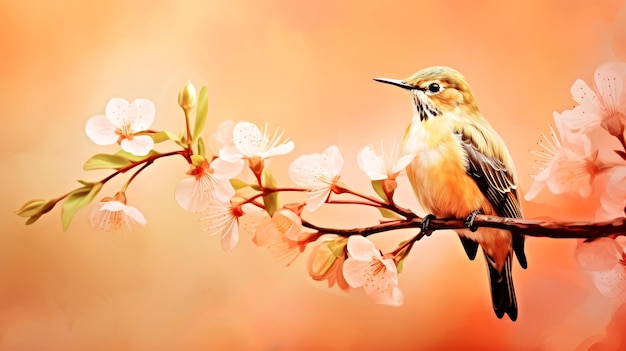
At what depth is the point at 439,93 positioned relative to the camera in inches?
58.9

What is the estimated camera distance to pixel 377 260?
4.92 ft

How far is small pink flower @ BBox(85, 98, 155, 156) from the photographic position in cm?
152

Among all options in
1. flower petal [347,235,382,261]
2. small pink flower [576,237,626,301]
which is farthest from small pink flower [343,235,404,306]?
small pink flower [576,237,626,301]

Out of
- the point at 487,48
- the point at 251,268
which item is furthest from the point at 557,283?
the point at 251,268

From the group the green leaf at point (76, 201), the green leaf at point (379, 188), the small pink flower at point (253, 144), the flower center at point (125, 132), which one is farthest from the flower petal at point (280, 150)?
the green leaf at point (76, 201)

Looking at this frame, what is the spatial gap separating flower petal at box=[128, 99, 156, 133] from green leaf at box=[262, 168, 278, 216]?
316 mm

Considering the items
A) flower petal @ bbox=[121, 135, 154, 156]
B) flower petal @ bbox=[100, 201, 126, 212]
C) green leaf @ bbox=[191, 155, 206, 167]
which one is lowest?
flower petal @ bbox=[100, 201, 126, 212]

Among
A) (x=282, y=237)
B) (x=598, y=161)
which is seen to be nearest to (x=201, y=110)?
(x=282, y=237)

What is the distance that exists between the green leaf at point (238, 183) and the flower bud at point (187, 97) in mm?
211

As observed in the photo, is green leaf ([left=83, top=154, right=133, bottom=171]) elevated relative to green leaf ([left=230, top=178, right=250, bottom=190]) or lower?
elevated

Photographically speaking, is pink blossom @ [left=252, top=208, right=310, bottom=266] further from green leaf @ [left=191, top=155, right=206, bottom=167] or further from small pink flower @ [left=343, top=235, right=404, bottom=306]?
green leaf @ [left=191, top=155, right=206, bottom=167]

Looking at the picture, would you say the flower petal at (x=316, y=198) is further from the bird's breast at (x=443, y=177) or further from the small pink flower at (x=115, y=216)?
the small pink flower at (x=115, y=216)

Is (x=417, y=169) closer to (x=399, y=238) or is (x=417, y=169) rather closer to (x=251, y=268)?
(x=399, y=238)

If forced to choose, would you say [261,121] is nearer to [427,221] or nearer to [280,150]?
[280,150]
